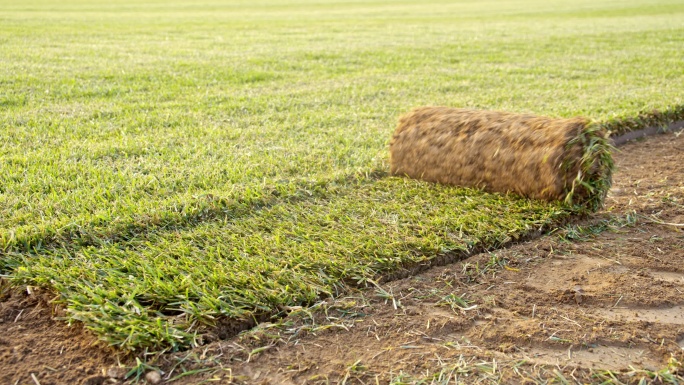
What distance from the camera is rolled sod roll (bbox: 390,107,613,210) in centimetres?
429

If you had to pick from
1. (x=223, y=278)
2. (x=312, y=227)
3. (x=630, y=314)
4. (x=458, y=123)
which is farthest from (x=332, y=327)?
(x=458, y=123)

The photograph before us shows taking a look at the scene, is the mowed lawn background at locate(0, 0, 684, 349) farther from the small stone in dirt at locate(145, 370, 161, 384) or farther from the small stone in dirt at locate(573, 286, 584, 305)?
the small stone in dirt at locate(573, 286, 584, 305)

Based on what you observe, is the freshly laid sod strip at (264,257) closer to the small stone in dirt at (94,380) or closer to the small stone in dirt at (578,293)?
the small stone in dirt at (94,380)

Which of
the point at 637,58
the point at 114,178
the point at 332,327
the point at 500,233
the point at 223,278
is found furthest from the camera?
the point at 637,58

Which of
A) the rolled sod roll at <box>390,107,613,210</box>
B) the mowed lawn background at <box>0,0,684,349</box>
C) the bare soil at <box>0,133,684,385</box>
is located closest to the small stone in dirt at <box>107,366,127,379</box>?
the bare soil at <box>0,133,684,385</box>

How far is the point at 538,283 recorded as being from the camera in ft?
11.4

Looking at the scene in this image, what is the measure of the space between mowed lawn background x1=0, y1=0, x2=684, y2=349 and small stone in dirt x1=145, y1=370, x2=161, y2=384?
16cm

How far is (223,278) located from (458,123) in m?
2.22

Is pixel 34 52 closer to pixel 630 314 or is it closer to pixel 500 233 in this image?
pixel 500 233

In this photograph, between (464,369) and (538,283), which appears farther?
(538,283)

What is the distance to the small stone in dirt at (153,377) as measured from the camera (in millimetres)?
2592

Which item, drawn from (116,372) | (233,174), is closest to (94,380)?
(116,372)

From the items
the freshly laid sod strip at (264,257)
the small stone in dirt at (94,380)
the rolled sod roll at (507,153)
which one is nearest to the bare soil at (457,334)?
the small stone in dirt at (94,380)

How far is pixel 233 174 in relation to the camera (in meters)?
4.85
